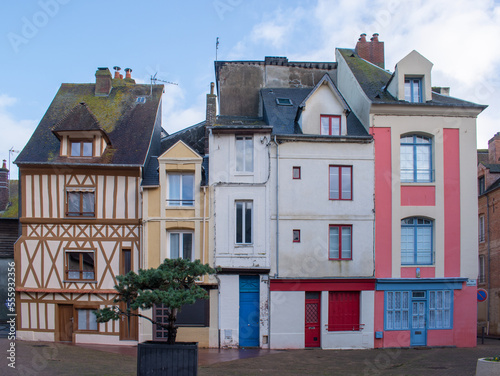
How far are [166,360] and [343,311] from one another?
9.77m

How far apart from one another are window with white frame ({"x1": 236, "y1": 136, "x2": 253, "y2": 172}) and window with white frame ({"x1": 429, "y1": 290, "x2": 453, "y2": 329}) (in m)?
8.30

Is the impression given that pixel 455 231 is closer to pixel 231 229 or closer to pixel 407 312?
pixel 407 312

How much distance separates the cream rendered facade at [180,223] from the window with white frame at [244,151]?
4.79 ft

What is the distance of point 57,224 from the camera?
20.1 metres

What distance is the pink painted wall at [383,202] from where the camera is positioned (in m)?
19.8

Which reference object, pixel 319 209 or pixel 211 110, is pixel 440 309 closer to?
pixel 319 209

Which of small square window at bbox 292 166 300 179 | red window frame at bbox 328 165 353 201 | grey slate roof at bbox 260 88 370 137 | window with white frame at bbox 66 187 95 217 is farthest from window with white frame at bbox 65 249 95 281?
red window frame at bbox 328 165 353 201

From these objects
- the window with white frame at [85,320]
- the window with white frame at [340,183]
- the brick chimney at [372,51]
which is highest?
the brick chimney at [372,51]

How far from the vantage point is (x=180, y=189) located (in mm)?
20078

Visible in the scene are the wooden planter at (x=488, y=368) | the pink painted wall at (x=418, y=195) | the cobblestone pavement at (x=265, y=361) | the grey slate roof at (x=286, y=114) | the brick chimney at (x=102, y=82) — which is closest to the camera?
the wooden planter at (x=488, y=368)

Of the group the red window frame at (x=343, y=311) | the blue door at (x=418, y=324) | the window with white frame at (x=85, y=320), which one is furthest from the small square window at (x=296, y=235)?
the window with white frame at (x=85, y=320)

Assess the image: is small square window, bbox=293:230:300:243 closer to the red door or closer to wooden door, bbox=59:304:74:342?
the red door

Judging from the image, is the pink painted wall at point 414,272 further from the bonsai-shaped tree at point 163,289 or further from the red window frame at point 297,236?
the bonsai-shaped tree at point 163,289

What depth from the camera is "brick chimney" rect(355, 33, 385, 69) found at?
25938mm
